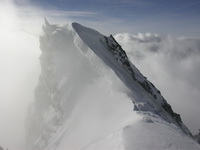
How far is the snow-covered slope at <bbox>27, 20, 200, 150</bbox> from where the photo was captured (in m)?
17.1

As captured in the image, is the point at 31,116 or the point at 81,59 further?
the point at 31,116

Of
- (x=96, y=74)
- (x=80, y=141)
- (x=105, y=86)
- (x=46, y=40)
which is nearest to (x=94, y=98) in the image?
(x=105, y=86)

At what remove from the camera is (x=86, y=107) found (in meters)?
28.2

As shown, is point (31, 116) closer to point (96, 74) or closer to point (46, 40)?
point (46, 40)

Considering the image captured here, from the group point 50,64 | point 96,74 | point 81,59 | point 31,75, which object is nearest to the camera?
point 96,74

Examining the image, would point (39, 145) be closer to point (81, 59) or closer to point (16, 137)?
point (81, 59)

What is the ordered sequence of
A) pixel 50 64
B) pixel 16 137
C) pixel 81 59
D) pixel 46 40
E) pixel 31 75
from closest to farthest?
pixel 81 59 → pixel 50 64 → pixel 46 40 → pixel 16 137 → pixel 31 75

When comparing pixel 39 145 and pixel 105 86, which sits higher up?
pixel 105 86

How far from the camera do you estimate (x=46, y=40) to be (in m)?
41.6

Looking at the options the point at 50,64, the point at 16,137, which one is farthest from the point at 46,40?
the point at 16,137

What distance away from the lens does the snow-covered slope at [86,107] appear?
56.1 ft

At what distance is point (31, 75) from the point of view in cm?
6962

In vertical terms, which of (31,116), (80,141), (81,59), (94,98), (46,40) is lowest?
(80,141)

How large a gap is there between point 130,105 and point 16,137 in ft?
140
